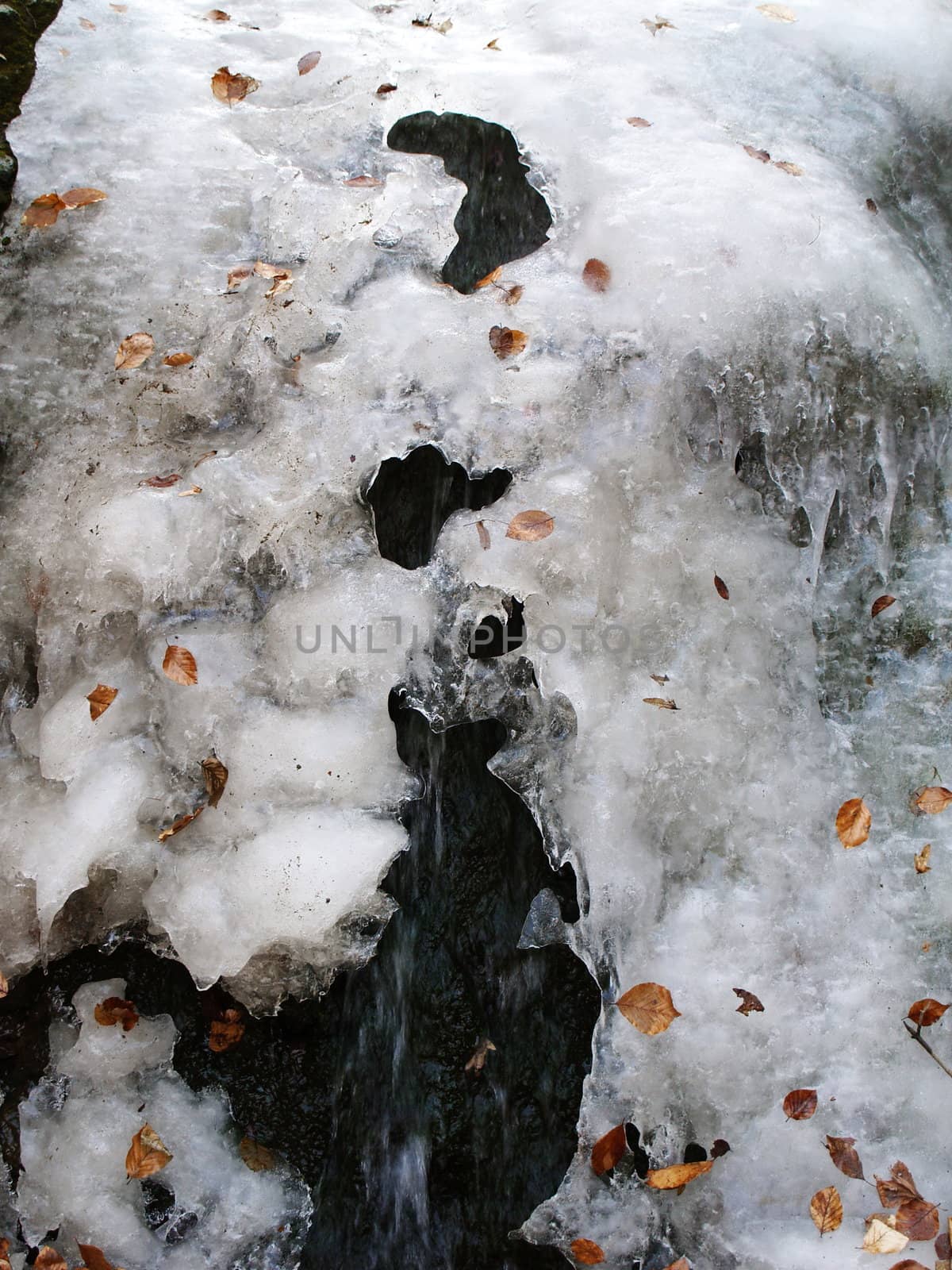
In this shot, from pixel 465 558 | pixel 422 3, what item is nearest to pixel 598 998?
pixel 465 558

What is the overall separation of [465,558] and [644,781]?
74cm

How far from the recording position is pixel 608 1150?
240 cm

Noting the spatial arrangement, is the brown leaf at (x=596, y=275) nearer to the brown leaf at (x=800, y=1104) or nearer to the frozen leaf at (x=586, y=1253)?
the brown leaf at (x=800, y=1104)

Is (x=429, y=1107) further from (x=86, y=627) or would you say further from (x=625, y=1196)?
(x=86, y=627)

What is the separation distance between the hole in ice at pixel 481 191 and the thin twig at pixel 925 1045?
7.71 feet

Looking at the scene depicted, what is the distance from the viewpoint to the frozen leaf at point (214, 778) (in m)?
2.49

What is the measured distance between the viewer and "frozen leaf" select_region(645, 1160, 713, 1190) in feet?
7.68

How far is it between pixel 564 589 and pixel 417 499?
533mm

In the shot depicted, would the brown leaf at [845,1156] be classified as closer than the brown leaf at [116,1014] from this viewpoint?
Yes

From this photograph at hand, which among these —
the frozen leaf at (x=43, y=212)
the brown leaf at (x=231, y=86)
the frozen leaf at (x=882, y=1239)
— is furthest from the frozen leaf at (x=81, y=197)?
the frozen leaf at (x=882, y=1239)

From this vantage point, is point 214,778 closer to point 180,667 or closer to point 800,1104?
point 180,667

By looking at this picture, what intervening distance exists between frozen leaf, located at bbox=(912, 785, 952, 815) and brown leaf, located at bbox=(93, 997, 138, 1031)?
7.06ft

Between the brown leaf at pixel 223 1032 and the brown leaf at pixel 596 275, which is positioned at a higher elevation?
the brown leaf at pixel 596 275

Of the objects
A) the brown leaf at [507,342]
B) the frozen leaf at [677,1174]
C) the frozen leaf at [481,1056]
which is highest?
the brown leaf at [507,342]
